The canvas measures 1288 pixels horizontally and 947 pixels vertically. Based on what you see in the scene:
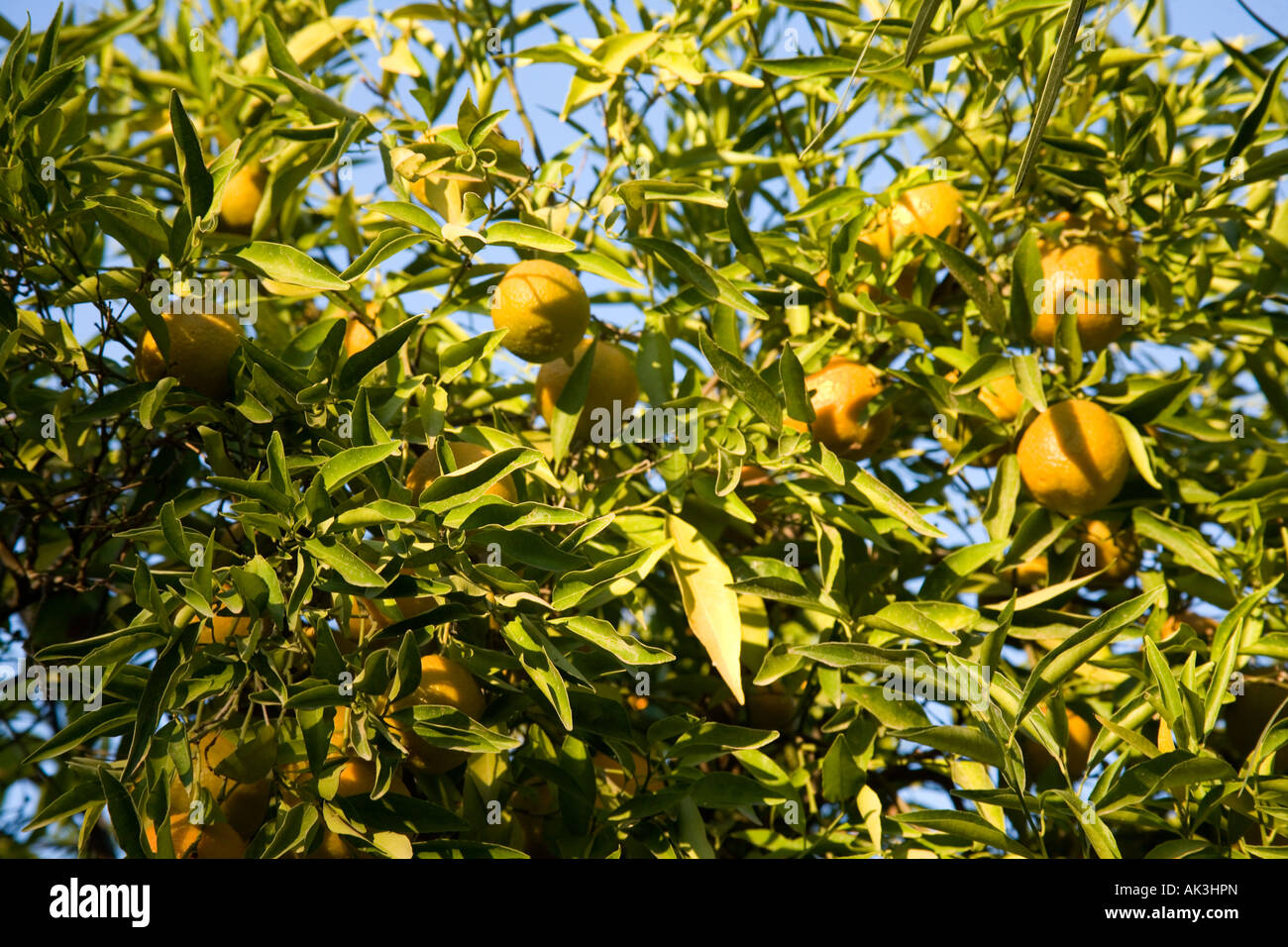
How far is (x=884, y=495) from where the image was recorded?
1.32m

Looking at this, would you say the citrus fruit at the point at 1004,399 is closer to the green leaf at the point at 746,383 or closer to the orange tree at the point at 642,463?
the orange tree at the point at 642,463

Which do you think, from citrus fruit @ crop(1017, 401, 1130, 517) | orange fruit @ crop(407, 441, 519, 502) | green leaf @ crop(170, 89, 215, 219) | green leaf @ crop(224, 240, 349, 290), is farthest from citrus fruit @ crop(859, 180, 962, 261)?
green leaf @ crop(170, 89, 215, 219)

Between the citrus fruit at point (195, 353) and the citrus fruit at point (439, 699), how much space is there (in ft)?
1.33

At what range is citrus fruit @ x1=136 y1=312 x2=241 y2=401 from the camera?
127 centimetres

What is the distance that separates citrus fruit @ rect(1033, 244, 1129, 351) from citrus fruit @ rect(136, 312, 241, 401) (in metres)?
1.03

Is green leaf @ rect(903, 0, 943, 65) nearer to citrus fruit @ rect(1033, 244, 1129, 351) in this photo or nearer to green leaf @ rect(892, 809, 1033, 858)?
citrus fruit @ rect(1033, 244, 1129, 351)

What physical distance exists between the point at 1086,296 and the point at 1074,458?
26cm

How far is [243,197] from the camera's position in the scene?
1.76 m

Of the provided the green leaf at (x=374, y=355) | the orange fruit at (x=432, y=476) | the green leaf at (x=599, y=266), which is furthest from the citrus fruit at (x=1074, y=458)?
the green leaf at (x=374, y=355)

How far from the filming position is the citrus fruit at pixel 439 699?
1.21 m

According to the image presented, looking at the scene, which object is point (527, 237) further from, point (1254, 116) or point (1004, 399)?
point (1254, 116)

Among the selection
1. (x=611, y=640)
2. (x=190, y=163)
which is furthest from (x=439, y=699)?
(x=190, y=163)
